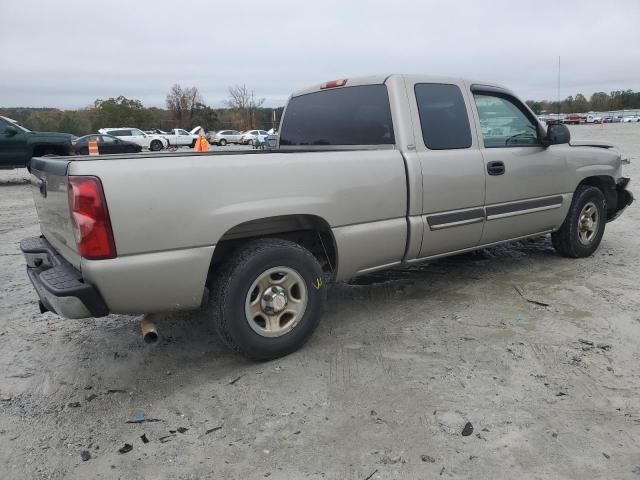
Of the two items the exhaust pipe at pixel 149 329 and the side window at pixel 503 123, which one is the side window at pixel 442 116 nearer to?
the side window at pixel 503 123

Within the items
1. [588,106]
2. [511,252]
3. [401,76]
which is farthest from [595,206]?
[588,106]

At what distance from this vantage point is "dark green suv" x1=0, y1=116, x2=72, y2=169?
13.6 meters

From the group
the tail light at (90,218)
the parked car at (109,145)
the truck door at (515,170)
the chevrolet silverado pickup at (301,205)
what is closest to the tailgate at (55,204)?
the chevrolet silverado pickup at (301,205)

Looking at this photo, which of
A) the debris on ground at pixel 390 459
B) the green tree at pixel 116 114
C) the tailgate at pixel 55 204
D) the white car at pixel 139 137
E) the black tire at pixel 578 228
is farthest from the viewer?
the green tree at pixel 116 114

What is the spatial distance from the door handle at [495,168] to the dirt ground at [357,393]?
1092mm

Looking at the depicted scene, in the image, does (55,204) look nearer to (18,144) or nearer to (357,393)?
(357,393)

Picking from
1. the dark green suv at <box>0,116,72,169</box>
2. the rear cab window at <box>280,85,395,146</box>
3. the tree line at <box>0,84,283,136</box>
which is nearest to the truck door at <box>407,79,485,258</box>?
the rear cab window at <box>280,85,395,146</box>

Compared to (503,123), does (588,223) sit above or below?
below

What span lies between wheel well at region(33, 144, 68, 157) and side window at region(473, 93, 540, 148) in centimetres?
1317

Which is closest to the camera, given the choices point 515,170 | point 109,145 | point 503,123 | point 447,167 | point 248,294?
point 248,294

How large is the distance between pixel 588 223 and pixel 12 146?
1402cm

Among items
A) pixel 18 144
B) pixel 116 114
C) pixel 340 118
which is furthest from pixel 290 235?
pixel 116 114

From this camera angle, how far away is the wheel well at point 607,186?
220 inches

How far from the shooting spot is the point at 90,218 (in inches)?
104
